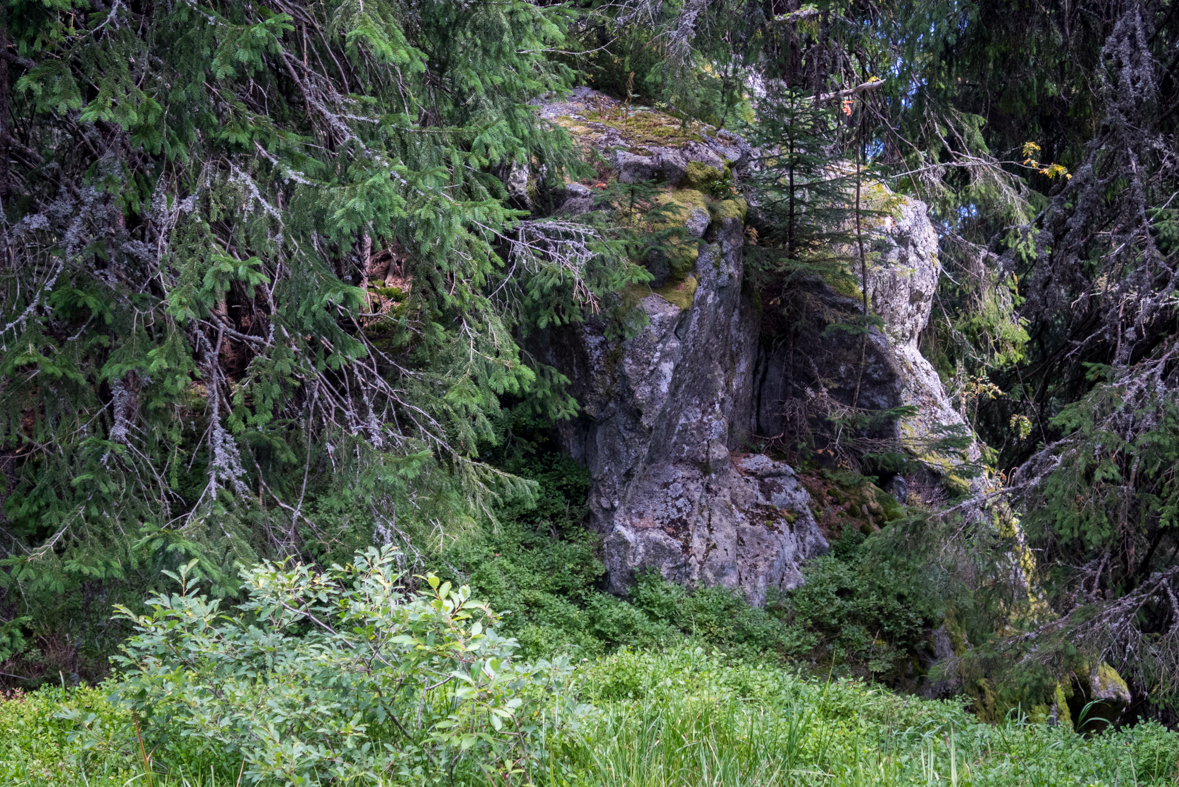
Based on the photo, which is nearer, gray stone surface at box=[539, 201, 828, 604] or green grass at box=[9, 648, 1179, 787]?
green grass at box=[9, 648, 1179, 787]

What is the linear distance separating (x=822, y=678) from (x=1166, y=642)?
273 centimetres

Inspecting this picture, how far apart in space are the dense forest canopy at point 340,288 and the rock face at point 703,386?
0.93 m

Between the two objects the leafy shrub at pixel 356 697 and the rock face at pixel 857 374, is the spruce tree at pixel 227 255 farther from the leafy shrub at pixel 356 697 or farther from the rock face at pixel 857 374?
the rock face at pixel 857 374

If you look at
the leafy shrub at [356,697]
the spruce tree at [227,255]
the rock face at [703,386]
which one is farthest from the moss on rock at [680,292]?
the leafy shrub at [356,697]

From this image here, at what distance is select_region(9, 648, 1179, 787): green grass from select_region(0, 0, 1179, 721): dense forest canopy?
915 millimetres

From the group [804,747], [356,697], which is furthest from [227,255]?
[804,747]

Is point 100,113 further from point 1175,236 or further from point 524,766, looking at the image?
point 1175,236

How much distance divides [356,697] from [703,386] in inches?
243

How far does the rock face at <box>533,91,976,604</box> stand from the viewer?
7703mm

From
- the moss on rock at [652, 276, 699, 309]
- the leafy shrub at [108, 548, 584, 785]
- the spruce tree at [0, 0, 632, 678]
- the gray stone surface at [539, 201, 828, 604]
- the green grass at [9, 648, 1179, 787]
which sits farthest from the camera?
the moss on rock at [652, 276, 699, 309]

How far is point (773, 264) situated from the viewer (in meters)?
9.03

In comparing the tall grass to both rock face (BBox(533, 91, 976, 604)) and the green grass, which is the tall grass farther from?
rock face (BBox(533, 91, 976, 604))

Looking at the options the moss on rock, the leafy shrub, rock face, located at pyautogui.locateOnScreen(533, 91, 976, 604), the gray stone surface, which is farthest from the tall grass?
the moss on rock

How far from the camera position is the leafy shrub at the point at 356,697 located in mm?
2438
